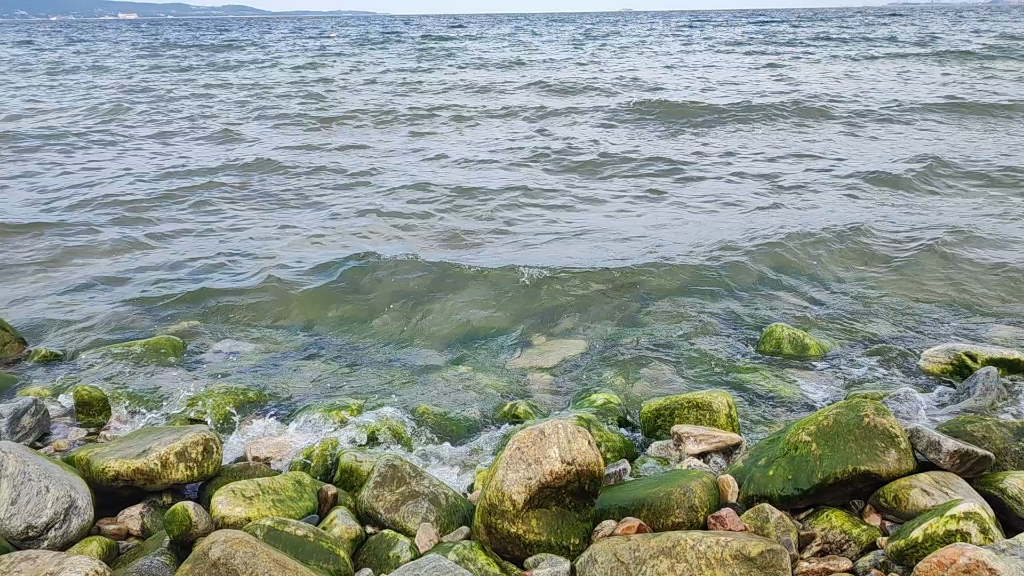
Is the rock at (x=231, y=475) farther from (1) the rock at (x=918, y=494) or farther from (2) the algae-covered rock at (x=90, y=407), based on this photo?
(1) the rock at (x=918, y=494)

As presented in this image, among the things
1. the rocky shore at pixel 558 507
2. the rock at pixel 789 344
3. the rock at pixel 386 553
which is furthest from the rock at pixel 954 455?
the rock at pixel 386 553

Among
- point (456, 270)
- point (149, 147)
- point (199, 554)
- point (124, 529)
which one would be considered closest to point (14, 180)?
point (149, 147)

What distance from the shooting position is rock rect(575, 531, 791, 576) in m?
3.18

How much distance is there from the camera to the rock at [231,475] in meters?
4.50

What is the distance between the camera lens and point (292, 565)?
3.23m

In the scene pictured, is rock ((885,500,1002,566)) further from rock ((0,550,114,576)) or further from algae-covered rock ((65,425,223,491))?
algae-covered rock ((65,425,223,491))

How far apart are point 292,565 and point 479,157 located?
1180 centimetres

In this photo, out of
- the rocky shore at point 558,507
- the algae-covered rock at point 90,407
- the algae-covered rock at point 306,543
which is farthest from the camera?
the algae-covered rock at point 90,407

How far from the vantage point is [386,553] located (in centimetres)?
378

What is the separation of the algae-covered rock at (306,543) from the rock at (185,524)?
0.31m

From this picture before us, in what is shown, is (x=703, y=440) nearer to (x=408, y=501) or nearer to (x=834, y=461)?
(x=834, y=461)

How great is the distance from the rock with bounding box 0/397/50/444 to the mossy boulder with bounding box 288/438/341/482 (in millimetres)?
1980

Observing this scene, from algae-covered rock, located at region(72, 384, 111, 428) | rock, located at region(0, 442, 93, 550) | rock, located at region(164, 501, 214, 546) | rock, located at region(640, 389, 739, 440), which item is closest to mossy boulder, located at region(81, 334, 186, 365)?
algae-covered rock, located at region(72, 384, 111, 428)

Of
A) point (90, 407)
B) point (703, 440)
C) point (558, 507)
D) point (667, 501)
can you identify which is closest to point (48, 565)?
point (558, 507)
